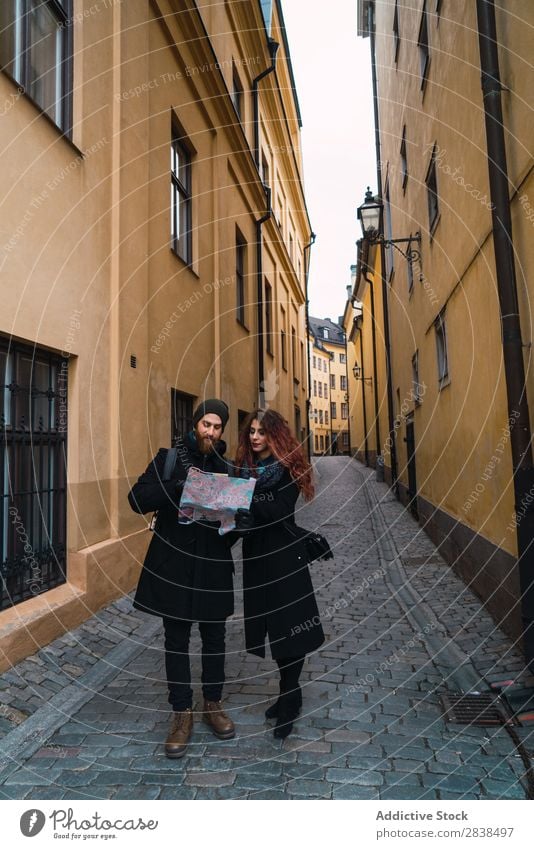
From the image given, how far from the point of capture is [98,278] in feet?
19.4

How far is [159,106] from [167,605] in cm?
717

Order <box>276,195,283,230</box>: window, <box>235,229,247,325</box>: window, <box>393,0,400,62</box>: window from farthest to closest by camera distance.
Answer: <box>276,195,283,230</box>: window
<box>235,229,247,325</box>: window
<box>393,0,400,62</box>: window

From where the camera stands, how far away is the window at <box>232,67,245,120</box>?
41.7 feet

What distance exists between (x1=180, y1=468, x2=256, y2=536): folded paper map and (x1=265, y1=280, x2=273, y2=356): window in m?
13.2

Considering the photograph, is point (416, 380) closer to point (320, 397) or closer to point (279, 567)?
point (279, 567)

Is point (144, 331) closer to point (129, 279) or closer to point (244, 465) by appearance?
point (129, 279)

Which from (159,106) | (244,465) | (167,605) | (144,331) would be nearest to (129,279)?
(144,331)

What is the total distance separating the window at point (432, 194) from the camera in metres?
8.20

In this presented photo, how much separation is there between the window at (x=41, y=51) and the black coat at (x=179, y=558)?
11.2 ft

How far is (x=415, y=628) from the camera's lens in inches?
206

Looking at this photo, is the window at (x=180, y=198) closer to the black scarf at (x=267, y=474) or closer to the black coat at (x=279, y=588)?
the black scarf at (x=267, y=474)

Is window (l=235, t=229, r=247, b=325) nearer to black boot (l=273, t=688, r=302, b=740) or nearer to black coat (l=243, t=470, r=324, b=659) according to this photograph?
black coat (l=243, t=470, r=324, b=659)

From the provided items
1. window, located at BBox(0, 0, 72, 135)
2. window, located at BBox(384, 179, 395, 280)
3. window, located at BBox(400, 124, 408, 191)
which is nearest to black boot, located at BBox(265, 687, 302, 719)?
window, located at BBox(0, 0, 72, 135)
